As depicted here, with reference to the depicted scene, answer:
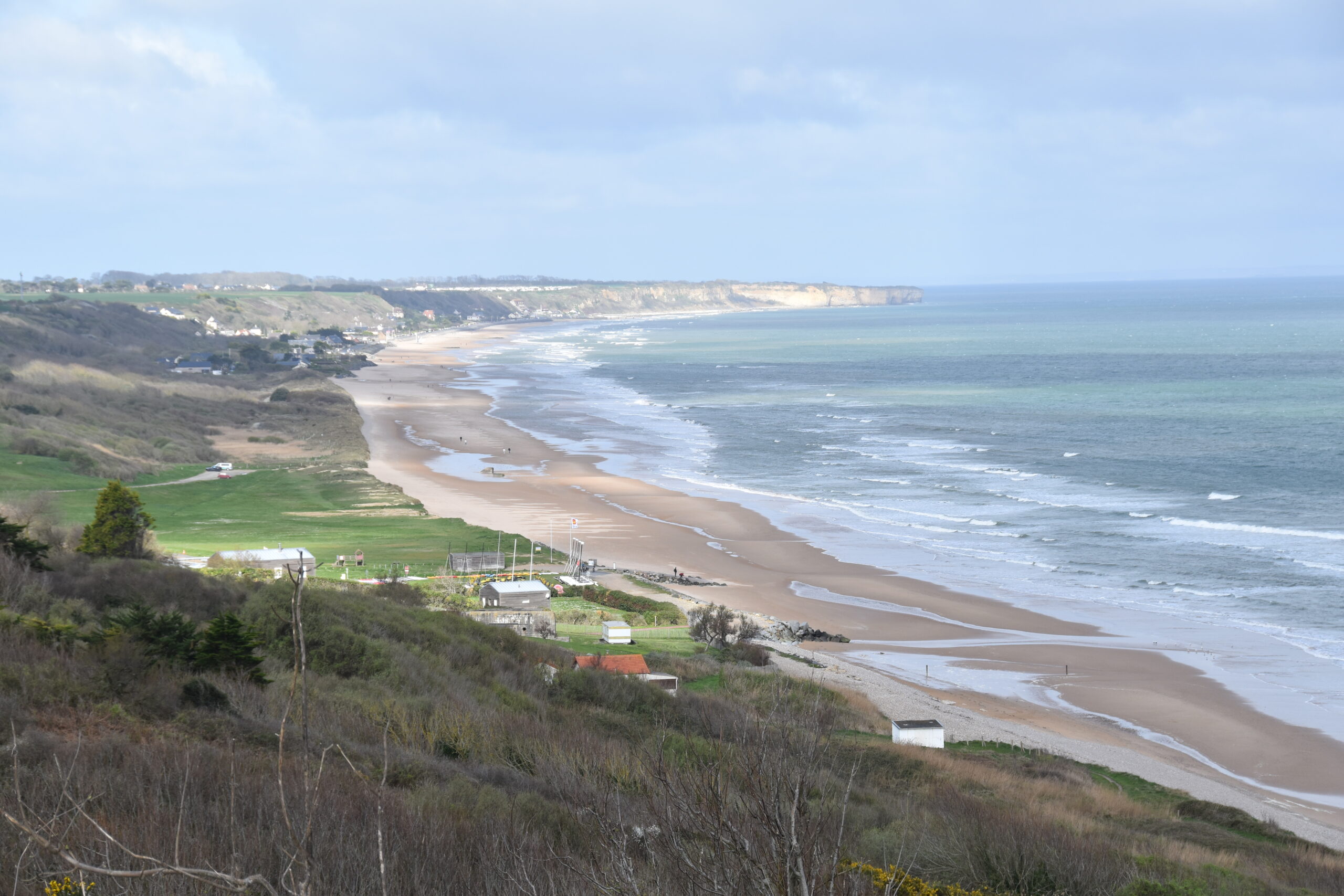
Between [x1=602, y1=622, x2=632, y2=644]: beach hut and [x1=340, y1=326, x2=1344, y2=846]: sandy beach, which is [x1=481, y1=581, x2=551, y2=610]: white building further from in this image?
[x1=340, y1=326, x2=1344, y2=846]: sandy beach

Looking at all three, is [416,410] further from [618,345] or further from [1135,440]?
[618,345]

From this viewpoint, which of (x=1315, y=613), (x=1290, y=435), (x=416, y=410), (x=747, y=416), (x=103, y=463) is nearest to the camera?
(x=1315, y=613)

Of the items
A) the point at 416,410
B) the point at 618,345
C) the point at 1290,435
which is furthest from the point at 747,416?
the point at 618,345

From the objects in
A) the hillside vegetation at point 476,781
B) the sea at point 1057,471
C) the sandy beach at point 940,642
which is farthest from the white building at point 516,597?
the sea at point 1057,471

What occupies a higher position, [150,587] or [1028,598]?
[150,587]

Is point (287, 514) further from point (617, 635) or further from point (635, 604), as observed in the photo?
point (617, 635)

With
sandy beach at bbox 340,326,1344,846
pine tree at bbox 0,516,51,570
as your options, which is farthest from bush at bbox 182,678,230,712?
sandy beach at bbox 340,326,1344,846

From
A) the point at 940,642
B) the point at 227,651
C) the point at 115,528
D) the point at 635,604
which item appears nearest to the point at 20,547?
the point at 115,528
